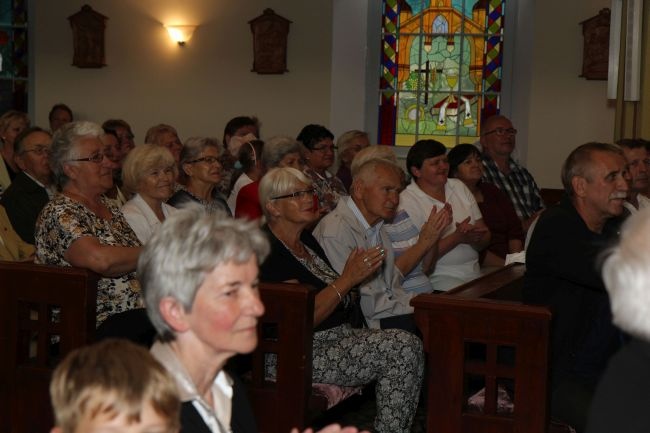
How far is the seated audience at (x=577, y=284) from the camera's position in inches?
138


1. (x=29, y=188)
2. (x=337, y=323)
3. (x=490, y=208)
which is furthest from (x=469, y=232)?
(x=29, y=188)

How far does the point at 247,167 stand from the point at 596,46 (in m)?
4.11

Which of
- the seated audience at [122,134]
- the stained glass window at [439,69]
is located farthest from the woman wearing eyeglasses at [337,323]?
the stained glass window at [439,69]

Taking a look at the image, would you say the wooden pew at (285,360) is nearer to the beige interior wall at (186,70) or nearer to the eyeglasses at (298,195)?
the eyeglasses at (298,195)

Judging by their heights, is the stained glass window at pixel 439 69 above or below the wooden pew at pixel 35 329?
above

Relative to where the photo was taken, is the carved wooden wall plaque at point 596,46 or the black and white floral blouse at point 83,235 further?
the carved wooden wall plaque at point 596,46

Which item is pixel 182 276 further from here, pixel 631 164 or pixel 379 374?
pixel 631 164

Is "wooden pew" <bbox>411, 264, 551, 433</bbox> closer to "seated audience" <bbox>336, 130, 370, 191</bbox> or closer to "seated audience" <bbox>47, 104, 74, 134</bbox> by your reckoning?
"seated audience" <bbox>336, 130, 370, 191</bbox>

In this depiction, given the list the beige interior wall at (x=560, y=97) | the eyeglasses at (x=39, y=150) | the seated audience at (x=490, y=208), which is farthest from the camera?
the beige interior wall at (x=560, y=97)

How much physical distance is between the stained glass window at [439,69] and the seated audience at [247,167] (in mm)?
3940

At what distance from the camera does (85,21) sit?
10.3 m

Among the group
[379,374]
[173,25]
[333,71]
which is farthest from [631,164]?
[173,25]

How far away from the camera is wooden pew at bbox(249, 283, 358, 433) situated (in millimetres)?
3809

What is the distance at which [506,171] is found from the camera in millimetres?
7332
